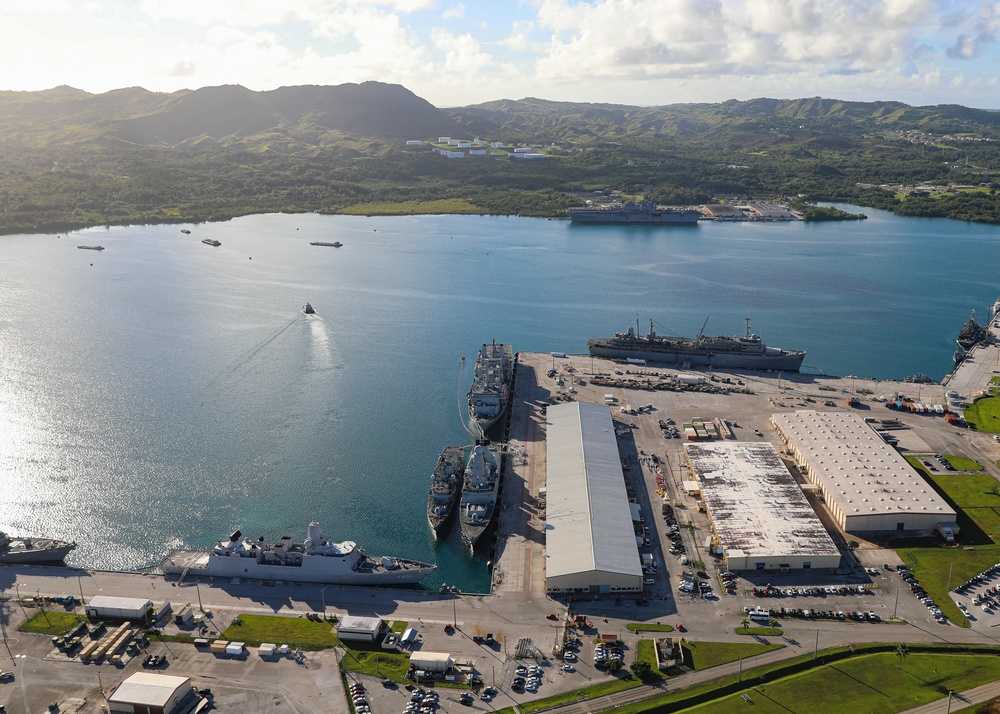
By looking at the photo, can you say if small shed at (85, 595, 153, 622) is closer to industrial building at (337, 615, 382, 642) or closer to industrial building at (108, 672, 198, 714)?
industrial building at (108, 672, 198, 714)

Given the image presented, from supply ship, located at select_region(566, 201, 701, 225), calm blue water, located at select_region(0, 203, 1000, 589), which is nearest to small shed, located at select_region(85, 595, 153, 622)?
calm blue water, located at select_region(0, 203, 1000, 589)

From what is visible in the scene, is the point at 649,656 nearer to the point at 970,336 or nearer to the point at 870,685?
the point at 870,685

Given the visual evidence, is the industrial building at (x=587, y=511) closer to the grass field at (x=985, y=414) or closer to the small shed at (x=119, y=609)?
the small shed at (x=119, y=609)

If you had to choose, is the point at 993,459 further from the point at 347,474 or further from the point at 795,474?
the point at 347,474

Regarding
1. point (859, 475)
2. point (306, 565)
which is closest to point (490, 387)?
point (306, 565)

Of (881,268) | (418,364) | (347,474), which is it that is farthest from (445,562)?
(881,268)

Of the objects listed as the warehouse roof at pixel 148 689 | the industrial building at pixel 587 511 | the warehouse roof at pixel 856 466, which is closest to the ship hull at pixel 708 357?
the warehouse roof at pixel 856 466
